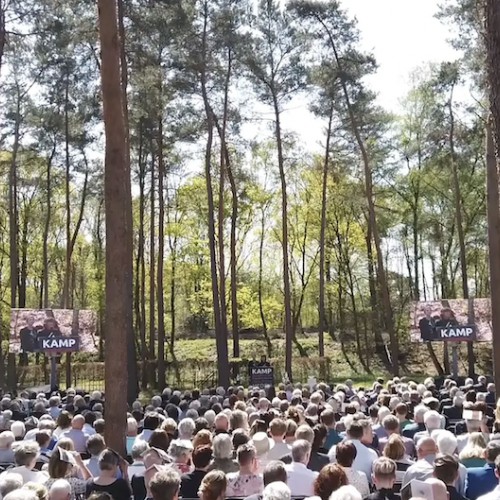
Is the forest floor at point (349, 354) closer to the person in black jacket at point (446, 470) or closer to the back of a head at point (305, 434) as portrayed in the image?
the back of a head at point (305, 434)

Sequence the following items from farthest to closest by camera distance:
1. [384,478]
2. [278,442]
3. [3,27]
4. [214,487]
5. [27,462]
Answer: [3,27] → [278,442] → [27,462] → [384,478] → [214,487]

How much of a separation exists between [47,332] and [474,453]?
1678 centimetres

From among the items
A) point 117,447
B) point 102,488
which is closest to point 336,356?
point 117,447

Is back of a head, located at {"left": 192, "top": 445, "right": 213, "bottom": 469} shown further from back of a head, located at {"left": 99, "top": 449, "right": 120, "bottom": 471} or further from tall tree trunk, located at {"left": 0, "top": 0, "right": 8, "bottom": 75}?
tall tree trunk, located at {"left": 0, "top": 0, "right": 8, "bottom": 75}

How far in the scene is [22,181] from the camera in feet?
108

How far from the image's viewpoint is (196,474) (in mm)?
5820

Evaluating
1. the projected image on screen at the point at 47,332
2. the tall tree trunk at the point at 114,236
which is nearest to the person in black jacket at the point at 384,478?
the tall tree trunk at the point at 114,236

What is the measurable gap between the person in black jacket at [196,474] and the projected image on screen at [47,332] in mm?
15722

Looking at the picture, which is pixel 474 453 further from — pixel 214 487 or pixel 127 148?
pixel 127 148

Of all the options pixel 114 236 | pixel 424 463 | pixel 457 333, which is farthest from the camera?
pixel 457 333

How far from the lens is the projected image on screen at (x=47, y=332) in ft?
68.7

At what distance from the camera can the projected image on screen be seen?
20938mm

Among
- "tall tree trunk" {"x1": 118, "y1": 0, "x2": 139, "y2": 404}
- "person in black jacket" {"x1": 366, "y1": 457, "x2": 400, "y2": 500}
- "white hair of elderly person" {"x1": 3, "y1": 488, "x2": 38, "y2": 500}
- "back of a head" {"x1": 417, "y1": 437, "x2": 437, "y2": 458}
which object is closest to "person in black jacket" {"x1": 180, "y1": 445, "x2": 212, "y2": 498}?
"person in black jacket" {"x1": 366, "y1": 457, "x2": 400, "y2": 500}

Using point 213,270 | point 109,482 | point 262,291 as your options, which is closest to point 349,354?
point 262,291
